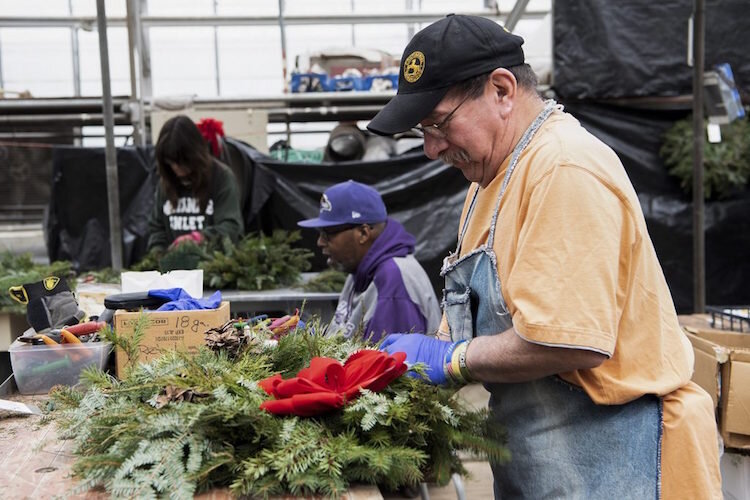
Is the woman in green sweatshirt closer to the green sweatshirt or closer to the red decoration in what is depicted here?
the green sweatshirt

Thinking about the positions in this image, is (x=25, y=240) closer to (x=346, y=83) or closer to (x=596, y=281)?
(x=346, y=83)

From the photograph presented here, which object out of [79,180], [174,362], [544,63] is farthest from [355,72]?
[174,362]

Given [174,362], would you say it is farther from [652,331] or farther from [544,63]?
[544,63]

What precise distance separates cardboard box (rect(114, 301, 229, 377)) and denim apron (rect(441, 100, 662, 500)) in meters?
0.87

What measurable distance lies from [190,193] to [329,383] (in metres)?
3.96

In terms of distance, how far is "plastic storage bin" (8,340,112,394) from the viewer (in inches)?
83.9

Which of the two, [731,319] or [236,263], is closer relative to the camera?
[731,319]

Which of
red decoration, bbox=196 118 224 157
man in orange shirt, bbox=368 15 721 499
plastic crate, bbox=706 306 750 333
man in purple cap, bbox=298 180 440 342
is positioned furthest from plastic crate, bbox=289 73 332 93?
man in orange shirt, bbox=368 15 721 499

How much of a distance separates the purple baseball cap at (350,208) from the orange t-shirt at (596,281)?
1727 mm

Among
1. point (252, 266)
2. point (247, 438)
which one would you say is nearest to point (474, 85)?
point (247, 438)

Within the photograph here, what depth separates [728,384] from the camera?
2898 millimetres

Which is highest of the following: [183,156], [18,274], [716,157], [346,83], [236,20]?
[236,20]

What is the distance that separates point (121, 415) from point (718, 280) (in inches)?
243

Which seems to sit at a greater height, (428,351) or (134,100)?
(134,100)
